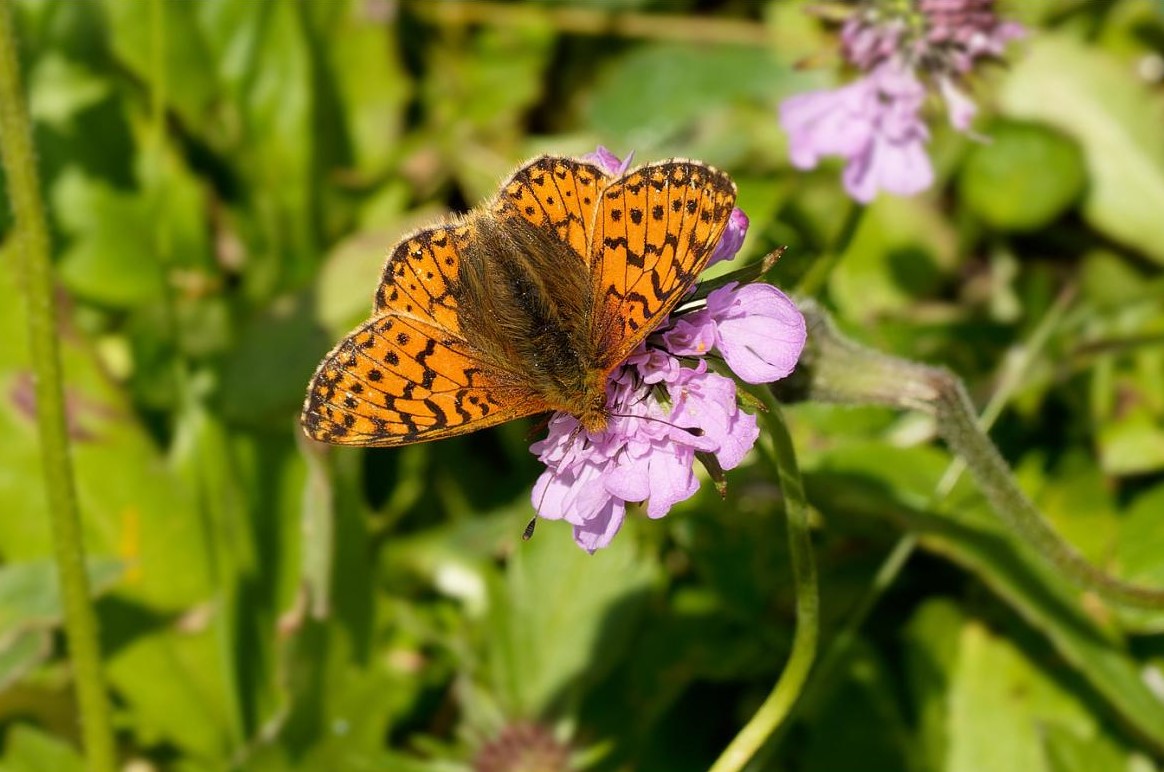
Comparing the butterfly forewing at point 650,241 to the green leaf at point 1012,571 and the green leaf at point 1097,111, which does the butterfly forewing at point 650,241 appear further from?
the green leaf at point 1097,111

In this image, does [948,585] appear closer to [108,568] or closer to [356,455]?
[356,455]

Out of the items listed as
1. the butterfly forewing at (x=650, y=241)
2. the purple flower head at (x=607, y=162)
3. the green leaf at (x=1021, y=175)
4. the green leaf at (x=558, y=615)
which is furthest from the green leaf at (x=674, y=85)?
the butterfly forewing at (x=650, y=241)

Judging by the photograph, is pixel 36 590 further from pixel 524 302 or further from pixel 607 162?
pixel 607 162

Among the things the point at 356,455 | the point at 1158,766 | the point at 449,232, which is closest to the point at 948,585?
the point at 1158,766

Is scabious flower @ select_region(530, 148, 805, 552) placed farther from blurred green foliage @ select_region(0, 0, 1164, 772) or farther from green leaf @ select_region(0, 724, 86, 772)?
green leaf @ select_region(0, 724, 86, 772)

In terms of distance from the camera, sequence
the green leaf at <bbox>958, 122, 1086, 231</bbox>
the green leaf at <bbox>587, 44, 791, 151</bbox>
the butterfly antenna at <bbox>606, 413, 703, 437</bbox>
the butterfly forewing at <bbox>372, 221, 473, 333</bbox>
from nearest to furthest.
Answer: the butterfly antenna at <bbox>606, 413, 703, 437</bbox> < the butterfly forewing at <bbox>372, 221, 473, 333</bbox> < the green leaf at <bbox>958, 122, 1086, 231</bbox> < the green leaf at <bbox>587, 44, 791, 151</bbox>

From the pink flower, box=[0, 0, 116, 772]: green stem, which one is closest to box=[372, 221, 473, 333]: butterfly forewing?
box=[0, 0, 116, 772]: green stem
